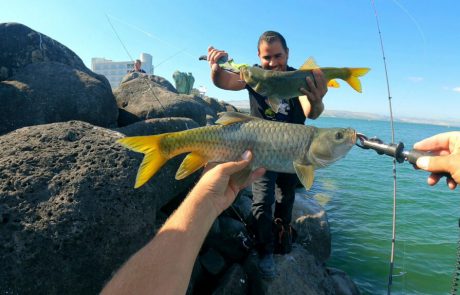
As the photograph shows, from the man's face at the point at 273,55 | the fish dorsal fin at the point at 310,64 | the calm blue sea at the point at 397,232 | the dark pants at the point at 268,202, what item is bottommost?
the calm blue sea at the point at 397,232

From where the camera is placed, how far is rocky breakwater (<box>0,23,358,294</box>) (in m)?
3.95

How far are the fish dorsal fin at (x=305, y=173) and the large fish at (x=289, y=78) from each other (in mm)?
1234

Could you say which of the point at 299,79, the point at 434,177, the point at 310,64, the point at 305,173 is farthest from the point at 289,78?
the point at 434,177

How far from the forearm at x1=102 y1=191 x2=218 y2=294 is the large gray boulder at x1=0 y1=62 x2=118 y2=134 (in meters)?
6.02

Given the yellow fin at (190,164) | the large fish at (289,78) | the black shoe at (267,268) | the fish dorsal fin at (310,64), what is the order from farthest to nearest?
the black shoe at (267,268) < the fish dorsal fin at (310,64) < the large fish at (289,78) < the yellow fin at (190,164)

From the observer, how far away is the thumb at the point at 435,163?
2354 mm

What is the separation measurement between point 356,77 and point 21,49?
917 centimetres

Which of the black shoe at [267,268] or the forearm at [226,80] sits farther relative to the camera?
the black shoe at [267,268]

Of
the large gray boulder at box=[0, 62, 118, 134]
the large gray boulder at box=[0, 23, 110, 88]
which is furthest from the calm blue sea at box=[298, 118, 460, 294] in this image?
the large gray boulder at box=[0, 23, 110, 88]

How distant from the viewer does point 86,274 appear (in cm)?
414

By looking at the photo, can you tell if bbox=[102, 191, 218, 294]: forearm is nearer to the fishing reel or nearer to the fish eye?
the fish eye

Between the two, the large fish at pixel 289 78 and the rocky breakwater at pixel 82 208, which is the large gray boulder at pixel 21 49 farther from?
the large fish at pixel 289 78

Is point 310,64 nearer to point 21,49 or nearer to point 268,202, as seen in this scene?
point 268,202

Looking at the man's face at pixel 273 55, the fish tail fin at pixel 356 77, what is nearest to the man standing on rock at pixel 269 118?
the man's face at pixel 273 55
